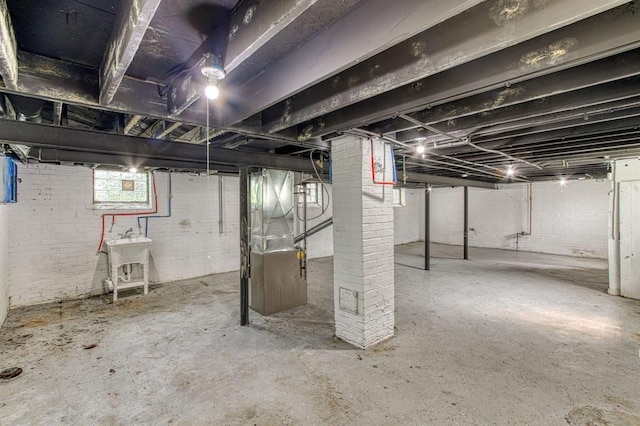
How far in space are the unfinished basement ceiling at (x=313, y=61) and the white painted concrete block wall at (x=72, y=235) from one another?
256 cm

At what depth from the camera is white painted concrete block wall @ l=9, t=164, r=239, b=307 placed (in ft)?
13.5

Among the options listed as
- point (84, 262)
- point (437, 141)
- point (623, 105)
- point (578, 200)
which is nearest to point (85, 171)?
point (84, 262)

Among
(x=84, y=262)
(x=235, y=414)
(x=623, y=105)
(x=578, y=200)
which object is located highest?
(x=623, y=105)

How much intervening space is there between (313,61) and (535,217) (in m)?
9.16

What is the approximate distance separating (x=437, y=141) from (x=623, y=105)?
1414 mm

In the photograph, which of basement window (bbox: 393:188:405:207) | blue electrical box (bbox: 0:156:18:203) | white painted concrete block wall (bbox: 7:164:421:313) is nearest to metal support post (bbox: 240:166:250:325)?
blue electrical box (bbox: 0:156:18:203)

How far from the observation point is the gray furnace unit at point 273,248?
3.72 meters

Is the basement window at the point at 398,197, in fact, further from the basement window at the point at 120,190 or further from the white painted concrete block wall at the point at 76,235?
the basement window at the point at 120,190

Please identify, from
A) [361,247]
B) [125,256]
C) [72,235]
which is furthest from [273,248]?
[72,235]

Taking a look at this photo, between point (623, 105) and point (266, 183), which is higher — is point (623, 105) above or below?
above

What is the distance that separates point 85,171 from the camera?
179 inches

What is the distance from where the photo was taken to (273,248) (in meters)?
3.85

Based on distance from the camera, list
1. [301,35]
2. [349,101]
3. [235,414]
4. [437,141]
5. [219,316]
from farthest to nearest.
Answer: [219,316]
[437,141]
[235,414]
[349,101]
[301,35]

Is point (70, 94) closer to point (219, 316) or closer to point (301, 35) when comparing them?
point (301, 35)
